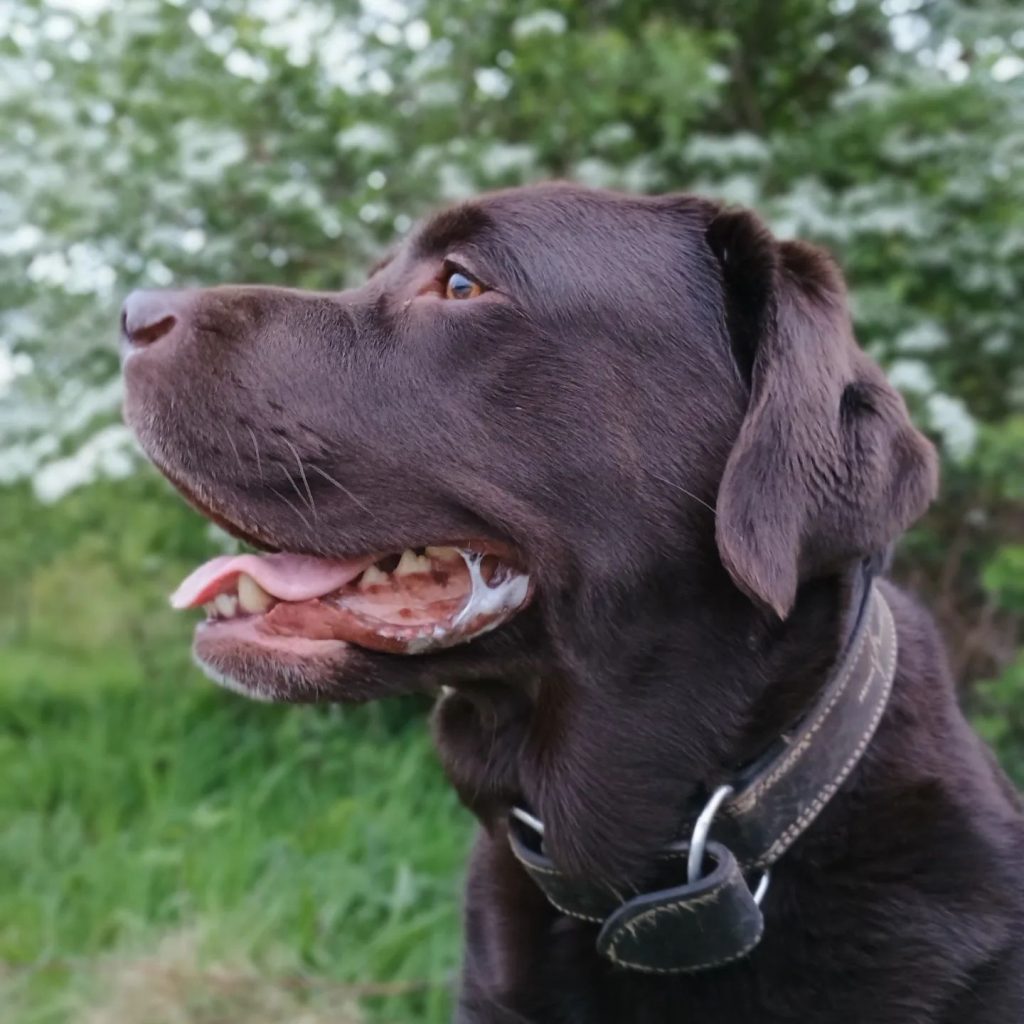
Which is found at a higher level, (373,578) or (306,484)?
(306,484)

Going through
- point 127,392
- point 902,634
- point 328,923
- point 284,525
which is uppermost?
point 127,392

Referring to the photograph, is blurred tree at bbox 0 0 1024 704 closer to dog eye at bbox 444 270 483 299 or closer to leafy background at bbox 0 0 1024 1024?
leafy background at bbox 0 0 1024 1024

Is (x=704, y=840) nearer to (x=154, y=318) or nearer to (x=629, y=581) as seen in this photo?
(x=629, y=581)

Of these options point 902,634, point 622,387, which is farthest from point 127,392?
point 902,634

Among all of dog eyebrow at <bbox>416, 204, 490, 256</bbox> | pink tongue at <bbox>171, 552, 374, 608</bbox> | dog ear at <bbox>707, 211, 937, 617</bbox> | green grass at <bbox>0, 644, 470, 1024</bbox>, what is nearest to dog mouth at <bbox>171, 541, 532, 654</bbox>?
pink tongue at <bbox>171, 552, 374, 608</bbox>

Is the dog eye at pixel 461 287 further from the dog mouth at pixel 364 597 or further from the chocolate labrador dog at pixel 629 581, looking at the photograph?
the dog mouth at pixel 364 597

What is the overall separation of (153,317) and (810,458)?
3.30 feet

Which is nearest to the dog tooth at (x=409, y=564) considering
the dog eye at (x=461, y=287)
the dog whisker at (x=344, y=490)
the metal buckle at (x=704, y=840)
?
the dog whisker at (x=344, y=490)

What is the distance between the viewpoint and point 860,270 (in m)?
3.60

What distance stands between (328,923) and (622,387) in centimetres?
171

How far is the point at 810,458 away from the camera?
155 cm

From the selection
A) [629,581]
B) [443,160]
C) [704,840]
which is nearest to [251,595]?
[629,581]

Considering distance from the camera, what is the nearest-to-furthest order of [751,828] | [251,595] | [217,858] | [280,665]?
[751,828] < [280,665] < [251,595] < [217,858]

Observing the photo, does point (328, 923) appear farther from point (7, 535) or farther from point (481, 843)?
point (7, 535)
